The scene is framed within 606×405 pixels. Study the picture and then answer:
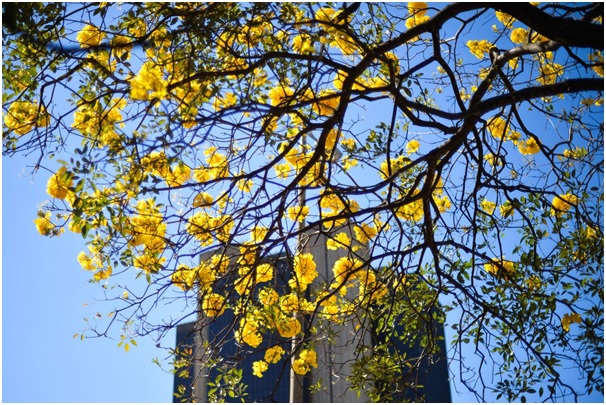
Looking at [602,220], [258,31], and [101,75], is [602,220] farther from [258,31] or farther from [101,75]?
[101,75]

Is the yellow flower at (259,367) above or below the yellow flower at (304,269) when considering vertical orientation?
below

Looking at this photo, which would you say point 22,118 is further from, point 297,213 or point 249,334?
point 249,334

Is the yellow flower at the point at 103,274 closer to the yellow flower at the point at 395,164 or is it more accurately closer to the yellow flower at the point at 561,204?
the yellow flower at the point at 395,164

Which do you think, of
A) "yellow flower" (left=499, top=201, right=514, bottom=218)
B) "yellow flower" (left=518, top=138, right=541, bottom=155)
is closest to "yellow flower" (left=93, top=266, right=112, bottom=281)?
"yellow flower" (left=499, top=201, right=514, bottom=218)

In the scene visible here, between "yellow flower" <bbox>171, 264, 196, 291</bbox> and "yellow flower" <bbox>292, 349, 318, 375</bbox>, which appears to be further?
"yellow flower" <bbox>292, 349, 318, 375</bbox>

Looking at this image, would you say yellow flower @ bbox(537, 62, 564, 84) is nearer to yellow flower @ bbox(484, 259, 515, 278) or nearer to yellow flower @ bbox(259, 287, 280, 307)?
yellow flower @ bbox(484, 259, 515, 278)

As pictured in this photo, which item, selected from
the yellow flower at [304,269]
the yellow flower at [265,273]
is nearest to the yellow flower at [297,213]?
the yellow flower at [304,269]

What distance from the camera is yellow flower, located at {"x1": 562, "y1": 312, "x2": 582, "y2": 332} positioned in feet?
11.3

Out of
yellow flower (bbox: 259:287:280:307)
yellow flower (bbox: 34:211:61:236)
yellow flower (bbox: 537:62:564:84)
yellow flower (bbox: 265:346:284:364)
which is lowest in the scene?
yellow flower (bbox: 265:346:284:364)

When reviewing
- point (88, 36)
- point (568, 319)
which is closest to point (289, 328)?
point (568, 319)

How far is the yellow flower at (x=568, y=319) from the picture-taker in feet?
11.3

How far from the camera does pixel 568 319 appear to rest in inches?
136

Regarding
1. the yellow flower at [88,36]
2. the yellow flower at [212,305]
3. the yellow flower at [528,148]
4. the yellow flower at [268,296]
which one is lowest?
the yellow flower at [212,305]

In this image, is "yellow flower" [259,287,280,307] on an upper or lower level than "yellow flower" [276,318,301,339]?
upper
